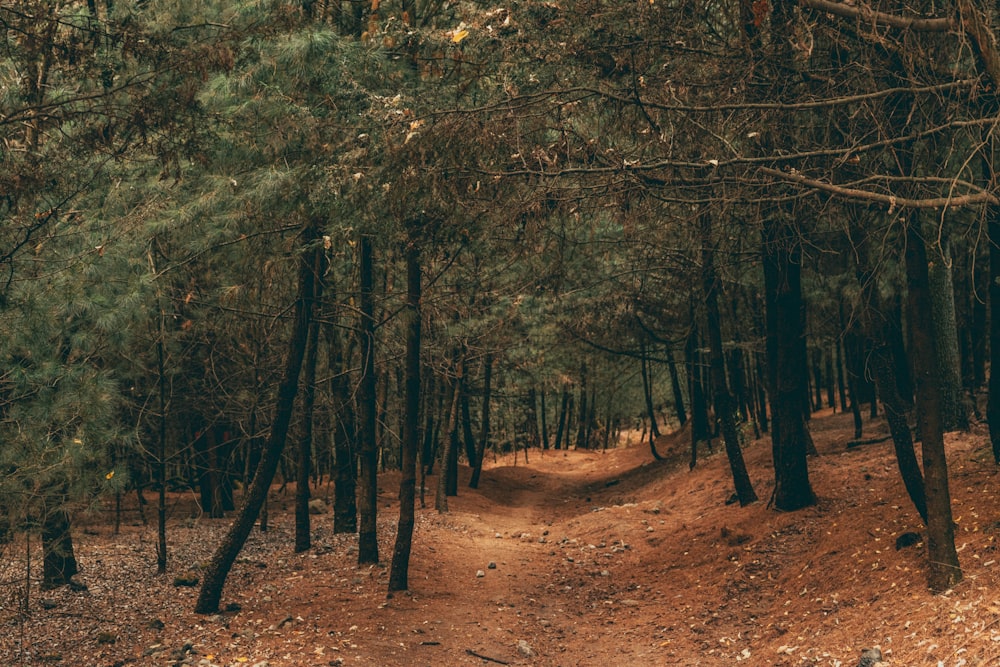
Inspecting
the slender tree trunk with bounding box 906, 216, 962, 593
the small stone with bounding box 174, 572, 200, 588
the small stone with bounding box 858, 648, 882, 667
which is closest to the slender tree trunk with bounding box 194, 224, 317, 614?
the small stone with bounding box 174, 572, 200, 588

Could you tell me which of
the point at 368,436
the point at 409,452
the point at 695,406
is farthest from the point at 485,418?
the point at 409,452

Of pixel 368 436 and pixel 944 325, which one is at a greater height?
pixel 944 325

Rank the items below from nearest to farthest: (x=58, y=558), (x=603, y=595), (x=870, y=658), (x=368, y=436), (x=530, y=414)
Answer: (x=870, y=658)
(x=603, y=595)
(x=368, y=436)
(x=58, y=558)
(x=530, y=414)

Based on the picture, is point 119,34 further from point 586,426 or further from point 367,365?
point 586,426

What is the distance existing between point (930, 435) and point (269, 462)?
8.46 metres

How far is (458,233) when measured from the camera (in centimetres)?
1070

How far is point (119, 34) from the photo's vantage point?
7.32 m

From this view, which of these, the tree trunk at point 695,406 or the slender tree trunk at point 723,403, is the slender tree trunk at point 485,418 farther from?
the slender tree trunk at point 723,403

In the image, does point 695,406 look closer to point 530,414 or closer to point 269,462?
point 269,462

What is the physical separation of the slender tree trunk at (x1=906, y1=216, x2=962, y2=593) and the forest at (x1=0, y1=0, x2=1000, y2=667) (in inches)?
1.1

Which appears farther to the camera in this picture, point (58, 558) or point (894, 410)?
point (58, 558)

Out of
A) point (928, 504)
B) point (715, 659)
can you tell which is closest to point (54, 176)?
point (715, 659)

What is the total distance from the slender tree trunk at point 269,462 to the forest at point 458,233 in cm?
5

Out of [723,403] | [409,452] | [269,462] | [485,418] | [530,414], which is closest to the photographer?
[409,452]
